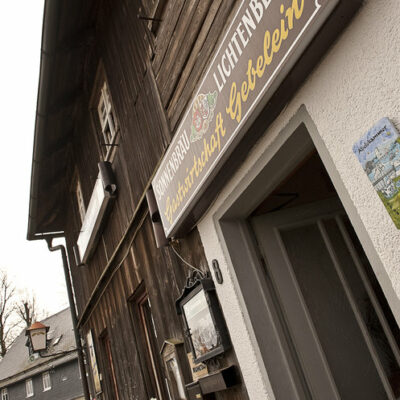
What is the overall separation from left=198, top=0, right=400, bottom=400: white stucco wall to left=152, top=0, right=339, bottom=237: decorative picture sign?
0.50ft

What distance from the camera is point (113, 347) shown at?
Answer: 6176 millimetres

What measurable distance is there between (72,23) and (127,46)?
1.33 meters

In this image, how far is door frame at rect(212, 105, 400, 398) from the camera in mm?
2166

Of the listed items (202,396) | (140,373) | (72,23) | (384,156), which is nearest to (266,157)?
(384,156)

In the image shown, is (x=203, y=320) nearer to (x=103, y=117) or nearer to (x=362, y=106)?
(x=362, y=106)

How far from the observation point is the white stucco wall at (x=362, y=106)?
61.4 inches

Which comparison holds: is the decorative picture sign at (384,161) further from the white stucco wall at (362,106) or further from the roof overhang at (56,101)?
the roof overhang at (56,101)

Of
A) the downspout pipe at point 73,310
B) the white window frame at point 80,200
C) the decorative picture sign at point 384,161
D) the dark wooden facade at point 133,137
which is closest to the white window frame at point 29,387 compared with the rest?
the downspout pipe at point 73,310

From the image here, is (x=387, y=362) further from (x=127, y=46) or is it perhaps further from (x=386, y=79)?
(x=127, y=46)

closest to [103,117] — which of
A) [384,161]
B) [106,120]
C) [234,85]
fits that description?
[106,120]

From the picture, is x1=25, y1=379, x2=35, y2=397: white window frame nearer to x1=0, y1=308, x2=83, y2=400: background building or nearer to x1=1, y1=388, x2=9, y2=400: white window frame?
x1=0, y1=308, x2=83, y2=400: background building

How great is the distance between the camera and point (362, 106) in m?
1.70

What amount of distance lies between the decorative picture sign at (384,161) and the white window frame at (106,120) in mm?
4112

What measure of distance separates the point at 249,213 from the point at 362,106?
1.41m
